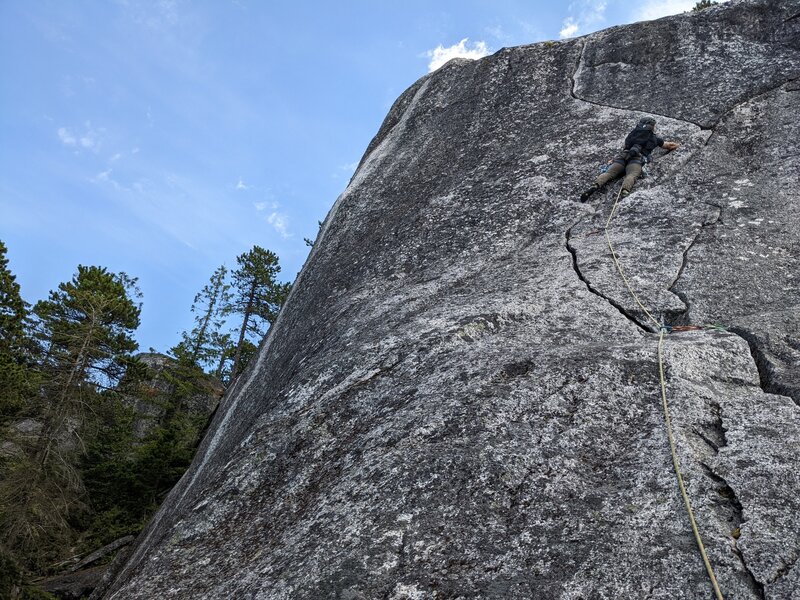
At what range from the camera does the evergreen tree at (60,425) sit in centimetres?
1538

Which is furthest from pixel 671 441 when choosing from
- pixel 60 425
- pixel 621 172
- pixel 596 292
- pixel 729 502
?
pixel 60 425

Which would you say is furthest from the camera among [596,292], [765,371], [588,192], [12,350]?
[12,350]

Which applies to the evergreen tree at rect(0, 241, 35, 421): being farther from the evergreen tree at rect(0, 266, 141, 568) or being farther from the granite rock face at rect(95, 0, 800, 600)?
the granite rock face at rect(95, 0, 800, 600)

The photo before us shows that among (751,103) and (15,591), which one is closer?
(751,103)

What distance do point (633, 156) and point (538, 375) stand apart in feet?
15.1

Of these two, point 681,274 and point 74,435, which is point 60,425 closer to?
point 74,435

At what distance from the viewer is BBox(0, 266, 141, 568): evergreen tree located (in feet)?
50.5

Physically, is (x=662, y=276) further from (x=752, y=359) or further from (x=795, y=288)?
(x=752, y=359)

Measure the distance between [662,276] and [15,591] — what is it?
43.2 feet

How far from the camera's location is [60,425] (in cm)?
1714

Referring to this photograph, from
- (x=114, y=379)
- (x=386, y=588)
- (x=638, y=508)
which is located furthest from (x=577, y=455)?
(x=114, y=379)

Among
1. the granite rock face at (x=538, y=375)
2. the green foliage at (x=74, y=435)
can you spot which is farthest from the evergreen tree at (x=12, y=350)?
the granite rock face at (x=538, y=375)

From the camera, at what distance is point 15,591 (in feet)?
40.6

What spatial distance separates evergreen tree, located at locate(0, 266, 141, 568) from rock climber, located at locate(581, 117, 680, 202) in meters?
14.8
